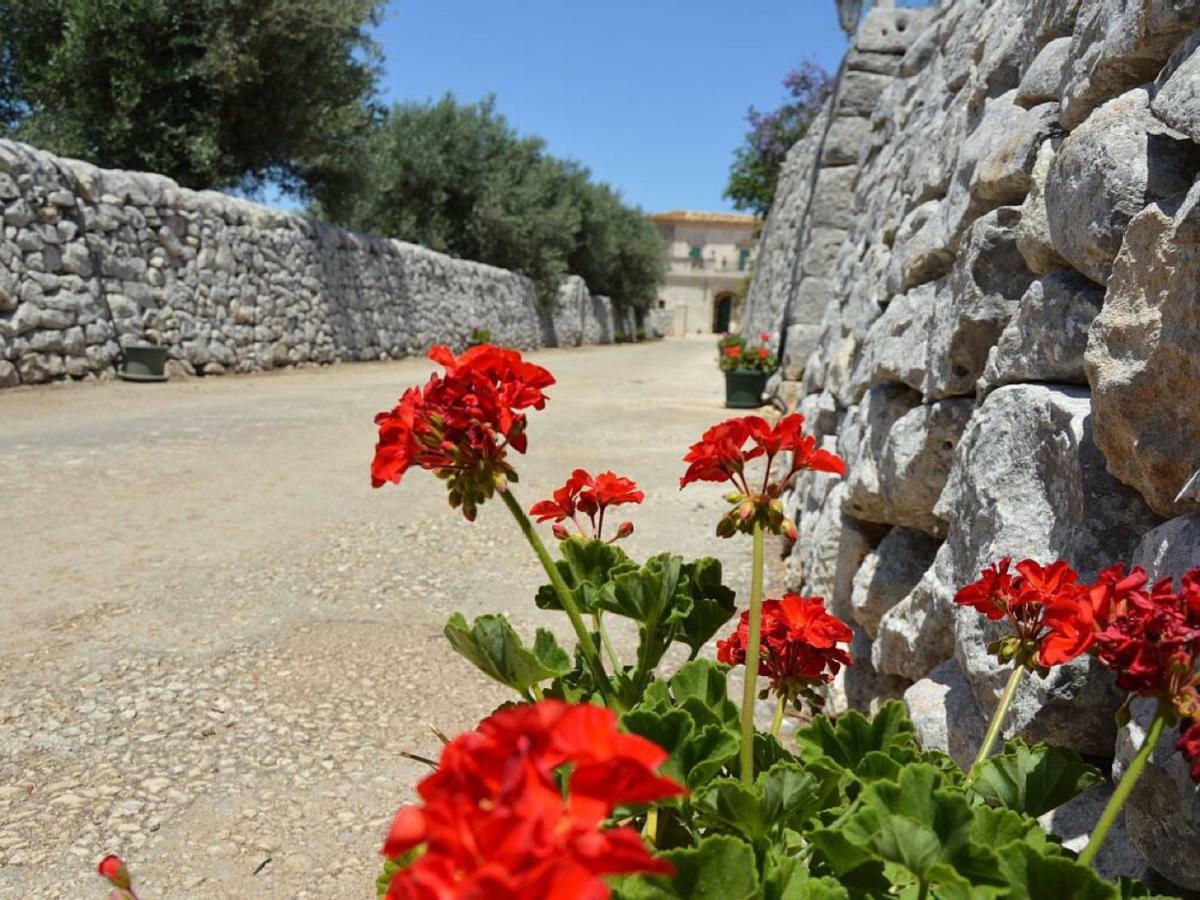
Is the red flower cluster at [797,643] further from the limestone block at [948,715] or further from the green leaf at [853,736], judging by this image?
the limestone block at [948,715]

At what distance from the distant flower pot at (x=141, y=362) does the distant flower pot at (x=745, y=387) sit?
20.4 feet

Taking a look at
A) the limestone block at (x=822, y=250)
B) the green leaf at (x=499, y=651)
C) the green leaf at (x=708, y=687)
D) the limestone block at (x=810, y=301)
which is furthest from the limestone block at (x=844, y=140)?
the green leaf at (x=499, y=651)

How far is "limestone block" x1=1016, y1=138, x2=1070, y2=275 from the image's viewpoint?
184cm

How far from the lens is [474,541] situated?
4504 millimetres

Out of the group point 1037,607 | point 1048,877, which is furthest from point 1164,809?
point 1048,877

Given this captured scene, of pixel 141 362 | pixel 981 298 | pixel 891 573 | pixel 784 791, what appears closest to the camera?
pixel 784 791

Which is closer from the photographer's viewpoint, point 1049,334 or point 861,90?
point 1049,334

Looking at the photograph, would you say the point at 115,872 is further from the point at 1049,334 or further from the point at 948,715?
the point at 1049,334

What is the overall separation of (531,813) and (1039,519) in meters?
1.32

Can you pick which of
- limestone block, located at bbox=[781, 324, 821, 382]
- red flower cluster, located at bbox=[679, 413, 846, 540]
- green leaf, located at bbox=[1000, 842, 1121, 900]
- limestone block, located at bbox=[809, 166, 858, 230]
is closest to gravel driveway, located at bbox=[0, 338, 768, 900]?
red flower cluster, located at bbox=[679, 413, 846, 540]

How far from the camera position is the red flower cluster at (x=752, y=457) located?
3.77ft

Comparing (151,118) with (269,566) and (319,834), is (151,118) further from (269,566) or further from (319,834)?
(319,834)

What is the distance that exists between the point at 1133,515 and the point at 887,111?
5.03m

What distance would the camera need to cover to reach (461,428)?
1.09 m
